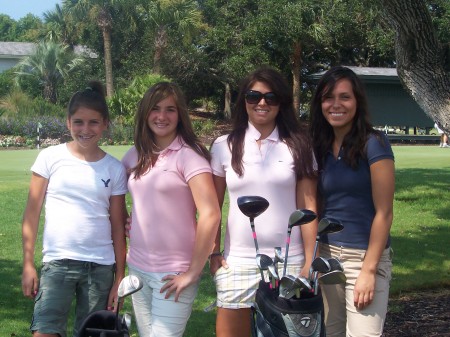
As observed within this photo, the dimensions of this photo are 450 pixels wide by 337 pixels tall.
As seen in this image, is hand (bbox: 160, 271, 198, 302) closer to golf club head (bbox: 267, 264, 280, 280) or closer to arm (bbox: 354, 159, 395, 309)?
golf club head (bbox: 267, 264, 280, 280)

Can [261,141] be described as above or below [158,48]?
below

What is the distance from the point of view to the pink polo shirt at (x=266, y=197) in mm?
3428

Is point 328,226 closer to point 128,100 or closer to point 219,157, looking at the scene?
point 219,157

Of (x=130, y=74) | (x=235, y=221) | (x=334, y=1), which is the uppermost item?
(x=334, y=1)

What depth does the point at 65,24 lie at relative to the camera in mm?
47875

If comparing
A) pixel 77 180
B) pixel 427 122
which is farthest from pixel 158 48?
pixel 77 180

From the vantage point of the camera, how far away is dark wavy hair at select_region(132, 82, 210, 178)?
358cm

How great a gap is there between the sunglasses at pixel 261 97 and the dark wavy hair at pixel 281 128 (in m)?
0.03

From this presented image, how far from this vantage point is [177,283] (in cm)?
340

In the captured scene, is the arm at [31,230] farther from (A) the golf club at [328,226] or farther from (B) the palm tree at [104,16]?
(B) the palm tree at [104,16]

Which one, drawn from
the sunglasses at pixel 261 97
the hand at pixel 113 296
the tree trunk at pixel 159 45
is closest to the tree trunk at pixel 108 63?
the tree trunk at pixel 159 45

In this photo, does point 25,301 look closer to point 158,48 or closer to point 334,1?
point 334,1

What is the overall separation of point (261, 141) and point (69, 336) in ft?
8.38

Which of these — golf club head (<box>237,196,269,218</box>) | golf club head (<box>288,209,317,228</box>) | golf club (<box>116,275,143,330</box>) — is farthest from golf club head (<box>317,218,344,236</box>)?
golf club (<box>116,275,143,330</box>)
